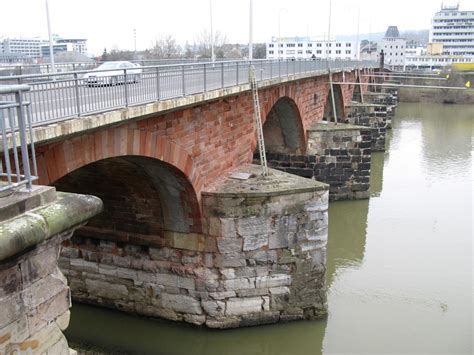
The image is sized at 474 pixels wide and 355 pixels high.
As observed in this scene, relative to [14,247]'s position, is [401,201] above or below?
below

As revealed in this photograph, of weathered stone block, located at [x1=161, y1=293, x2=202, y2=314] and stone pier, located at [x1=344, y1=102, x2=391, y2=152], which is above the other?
stone pier, located at [x1=344, y1=102, x2=391, y2=152]

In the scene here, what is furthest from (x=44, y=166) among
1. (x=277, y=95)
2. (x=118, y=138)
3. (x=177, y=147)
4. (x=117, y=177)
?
(x=277, y=95)

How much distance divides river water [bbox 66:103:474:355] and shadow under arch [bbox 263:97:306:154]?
282 cm

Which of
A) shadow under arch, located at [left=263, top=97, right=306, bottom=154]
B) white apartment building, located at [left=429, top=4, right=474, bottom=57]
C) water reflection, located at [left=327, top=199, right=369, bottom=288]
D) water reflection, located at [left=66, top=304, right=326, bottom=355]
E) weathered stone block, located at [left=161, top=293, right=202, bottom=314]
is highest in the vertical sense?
white apartment building, located at [left=429, top=4, right=474, bottom=57]

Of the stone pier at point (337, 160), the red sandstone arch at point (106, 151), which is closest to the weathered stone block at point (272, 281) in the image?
the red sandstone arch at point (106, 151)

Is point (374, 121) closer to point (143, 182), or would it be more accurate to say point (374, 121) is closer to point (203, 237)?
point (203, 237)

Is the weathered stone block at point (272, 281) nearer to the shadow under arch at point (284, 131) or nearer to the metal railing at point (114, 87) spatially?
the metal railing at point (114, 87)

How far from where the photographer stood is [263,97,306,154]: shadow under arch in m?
19.8

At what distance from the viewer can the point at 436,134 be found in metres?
38.0

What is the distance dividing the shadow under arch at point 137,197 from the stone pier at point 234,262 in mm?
177

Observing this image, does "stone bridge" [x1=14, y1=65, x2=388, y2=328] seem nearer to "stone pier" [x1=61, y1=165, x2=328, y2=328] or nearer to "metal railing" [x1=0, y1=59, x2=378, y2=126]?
"stone pier" [x1=61, y1=165, x2=328, y2=328]

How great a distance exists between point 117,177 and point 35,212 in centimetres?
682

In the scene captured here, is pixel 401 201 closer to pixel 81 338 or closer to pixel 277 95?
pixel 277 95

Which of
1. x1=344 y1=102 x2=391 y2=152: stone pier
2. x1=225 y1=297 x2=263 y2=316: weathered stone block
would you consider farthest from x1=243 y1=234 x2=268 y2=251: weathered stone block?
x1=344 y1=102 x2=391 y2=152: stone pier
